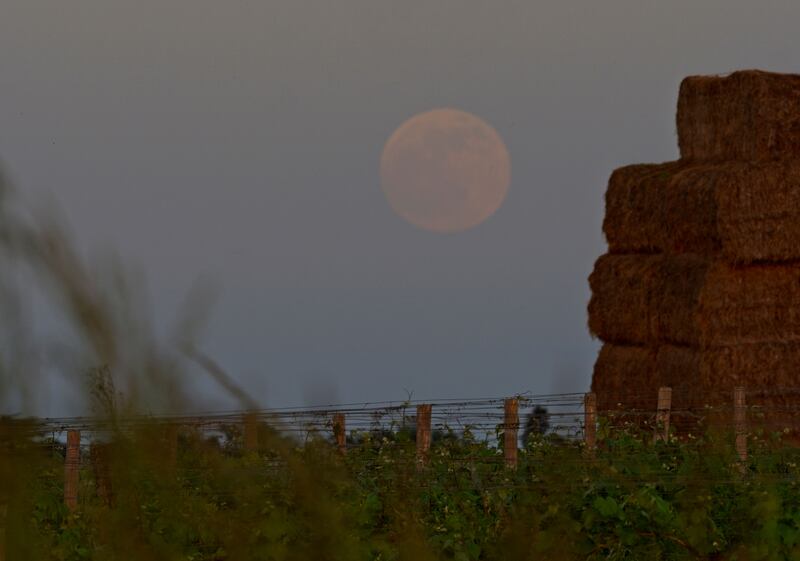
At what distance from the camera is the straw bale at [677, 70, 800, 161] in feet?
52.5

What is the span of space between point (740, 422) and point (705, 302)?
102 inches

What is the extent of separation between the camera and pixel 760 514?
29.7 ft

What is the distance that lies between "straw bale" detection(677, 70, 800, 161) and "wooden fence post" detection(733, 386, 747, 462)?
13.0ft

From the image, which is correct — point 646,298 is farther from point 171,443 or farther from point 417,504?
point 171,443

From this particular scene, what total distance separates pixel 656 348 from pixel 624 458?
5.50 meters

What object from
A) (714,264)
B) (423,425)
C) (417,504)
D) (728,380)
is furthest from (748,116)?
(417,504)

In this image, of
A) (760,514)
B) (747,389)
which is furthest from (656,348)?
(760,514)

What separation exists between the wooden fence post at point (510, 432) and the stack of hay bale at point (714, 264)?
2.55 meters

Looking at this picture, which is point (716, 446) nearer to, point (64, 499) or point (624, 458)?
point (624, 458)

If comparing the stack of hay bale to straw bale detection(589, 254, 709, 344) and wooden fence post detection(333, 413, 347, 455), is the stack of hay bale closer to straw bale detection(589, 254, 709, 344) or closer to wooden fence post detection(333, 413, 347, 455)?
straw bale detection(589, 254, 709, 344)

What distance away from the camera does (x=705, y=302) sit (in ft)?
50.4

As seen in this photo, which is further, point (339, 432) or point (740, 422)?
point (740, 422)

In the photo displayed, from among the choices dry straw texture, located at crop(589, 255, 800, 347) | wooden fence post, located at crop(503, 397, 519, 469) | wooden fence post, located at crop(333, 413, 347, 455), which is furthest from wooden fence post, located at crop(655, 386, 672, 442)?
wooden fence post, located at crop(333, 413, 347, 455)

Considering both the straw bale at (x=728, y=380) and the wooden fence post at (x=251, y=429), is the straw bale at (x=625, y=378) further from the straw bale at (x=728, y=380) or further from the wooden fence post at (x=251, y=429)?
the wooden fence post at (x=251, y=429)
